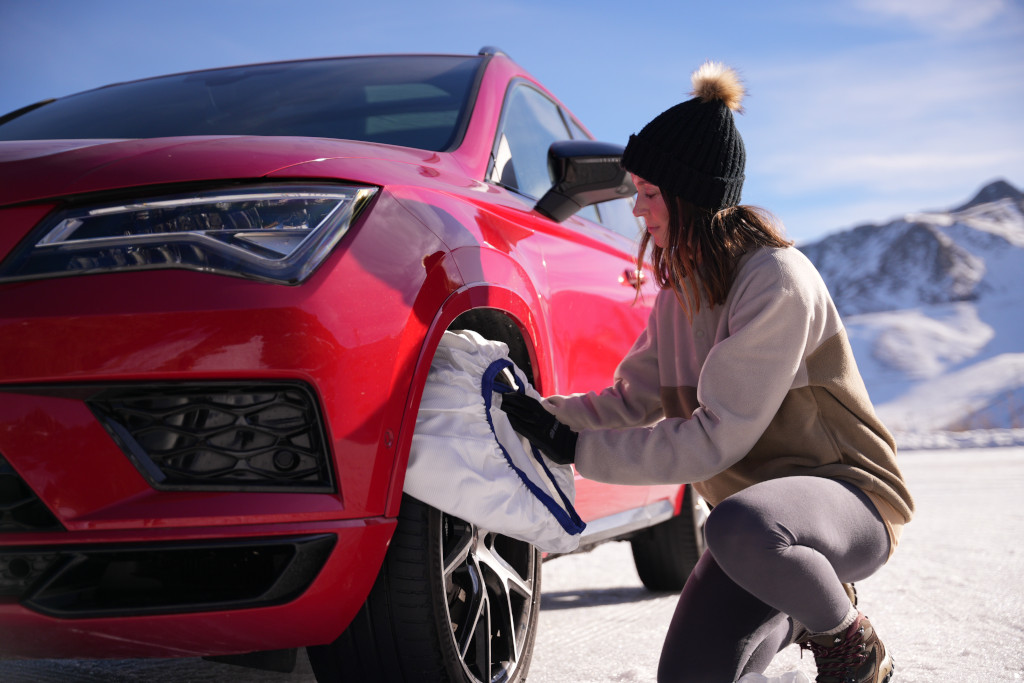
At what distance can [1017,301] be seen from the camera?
3418 inches

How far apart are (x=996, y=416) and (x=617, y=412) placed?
38799mm

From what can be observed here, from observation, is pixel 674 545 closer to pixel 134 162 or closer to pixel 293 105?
pixel 293 105

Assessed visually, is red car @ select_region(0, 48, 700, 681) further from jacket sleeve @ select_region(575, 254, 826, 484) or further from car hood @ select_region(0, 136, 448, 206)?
jacket sleeve @ select_region(575, 254, 826, 484)

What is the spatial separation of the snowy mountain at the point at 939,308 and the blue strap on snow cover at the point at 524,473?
22797 millimetres

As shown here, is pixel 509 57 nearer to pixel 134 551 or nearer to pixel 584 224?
pixel 584 224

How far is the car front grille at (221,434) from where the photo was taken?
1428 millimetres

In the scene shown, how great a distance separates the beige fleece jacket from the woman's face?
19 cm

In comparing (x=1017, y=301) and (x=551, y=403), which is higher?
(x=551, y=403)

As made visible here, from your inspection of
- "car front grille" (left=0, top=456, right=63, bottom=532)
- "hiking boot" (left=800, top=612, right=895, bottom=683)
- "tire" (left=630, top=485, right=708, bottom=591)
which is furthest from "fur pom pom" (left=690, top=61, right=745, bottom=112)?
"tire" (left=630, top=485, right=708, bottom=591)

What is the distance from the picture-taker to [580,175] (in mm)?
2451

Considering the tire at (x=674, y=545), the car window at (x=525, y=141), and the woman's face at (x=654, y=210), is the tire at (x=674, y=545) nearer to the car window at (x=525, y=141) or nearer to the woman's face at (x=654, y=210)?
the car window at (x=525, y=141)

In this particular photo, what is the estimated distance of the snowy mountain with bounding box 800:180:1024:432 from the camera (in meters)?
46.4

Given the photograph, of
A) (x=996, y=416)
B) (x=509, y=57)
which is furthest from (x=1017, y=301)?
(x=509, y=57)

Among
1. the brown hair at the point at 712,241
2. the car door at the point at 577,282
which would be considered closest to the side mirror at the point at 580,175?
the car door at the point at 577,282
